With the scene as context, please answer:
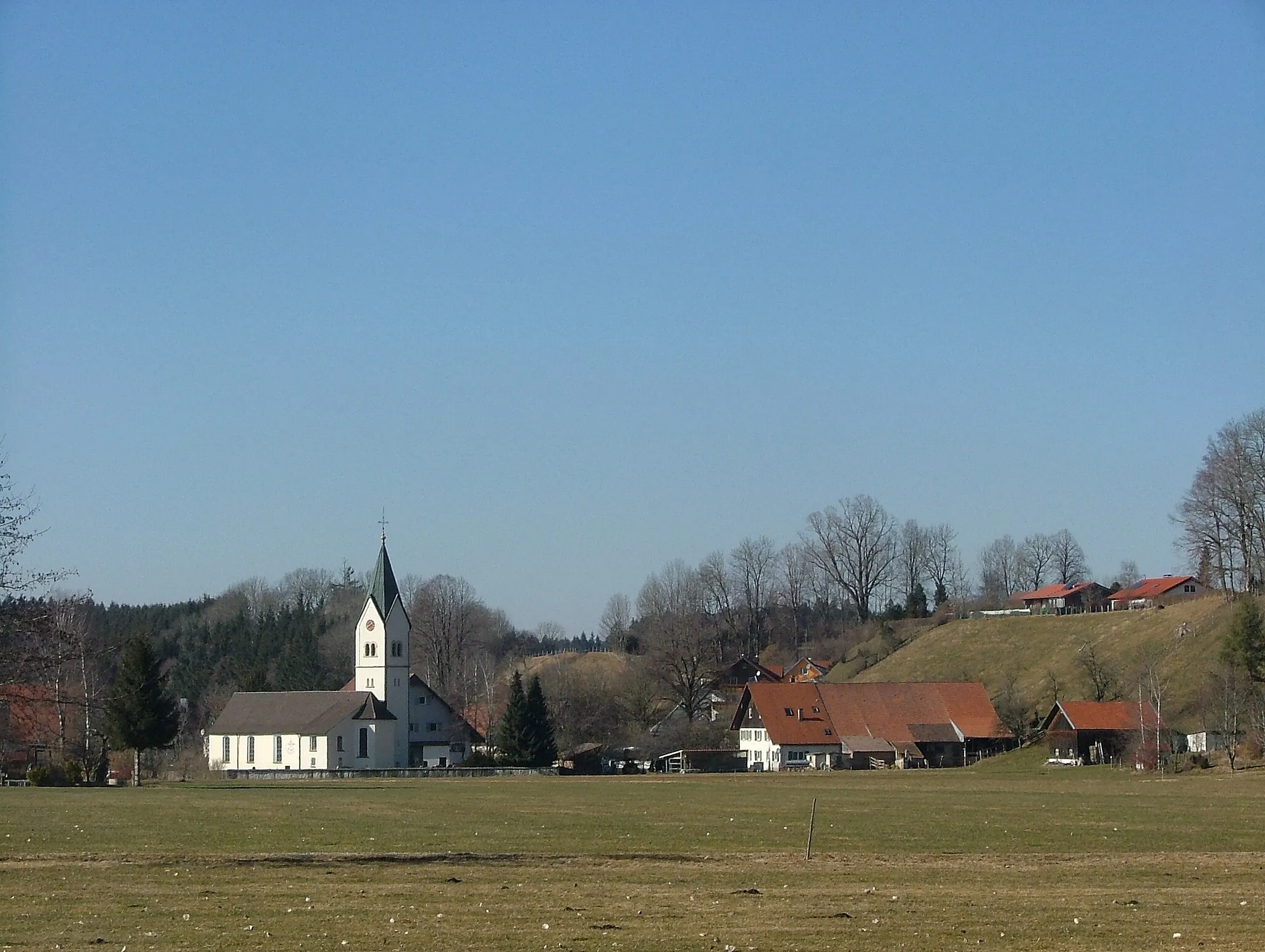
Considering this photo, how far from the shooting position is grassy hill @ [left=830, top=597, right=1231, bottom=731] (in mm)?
98312

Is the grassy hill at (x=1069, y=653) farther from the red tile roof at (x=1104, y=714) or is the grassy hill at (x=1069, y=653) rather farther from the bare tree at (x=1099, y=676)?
the red tile roof at (x=1104, y=714)

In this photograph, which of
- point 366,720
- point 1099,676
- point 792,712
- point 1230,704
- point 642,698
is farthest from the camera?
point 642,698

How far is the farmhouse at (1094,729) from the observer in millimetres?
88625

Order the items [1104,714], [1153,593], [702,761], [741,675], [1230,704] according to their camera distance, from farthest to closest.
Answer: [1153,593]
[741,675]
[702,761]
[1104,714]
[1230,704]

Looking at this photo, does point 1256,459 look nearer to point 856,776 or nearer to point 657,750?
point 856,776

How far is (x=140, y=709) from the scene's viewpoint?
83.2m

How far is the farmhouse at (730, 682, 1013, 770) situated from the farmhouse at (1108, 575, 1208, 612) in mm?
37143

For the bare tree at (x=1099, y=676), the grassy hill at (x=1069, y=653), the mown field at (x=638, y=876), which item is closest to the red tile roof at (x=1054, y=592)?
the grassy hill at (x=1069, y=653)

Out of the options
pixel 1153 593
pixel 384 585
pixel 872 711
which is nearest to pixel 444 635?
pixel 384 585

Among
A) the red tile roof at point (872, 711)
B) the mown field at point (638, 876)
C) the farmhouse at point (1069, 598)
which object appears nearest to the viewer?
the mown field at point (638, 876)

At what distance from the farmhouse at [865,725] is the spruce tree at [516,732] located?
17648 millimetres

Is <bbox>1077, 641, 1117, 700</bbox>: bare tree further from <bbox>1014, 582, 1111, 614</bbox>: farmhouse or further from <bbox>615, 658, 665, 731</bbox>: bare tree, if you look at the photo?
<bbox>1014, 582, 1111, 614</bbox>: farmhouse

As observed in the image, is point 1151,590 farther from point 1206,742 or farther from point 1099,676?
point 1206,742

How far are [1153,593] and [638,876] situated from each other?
15183 centimetres
